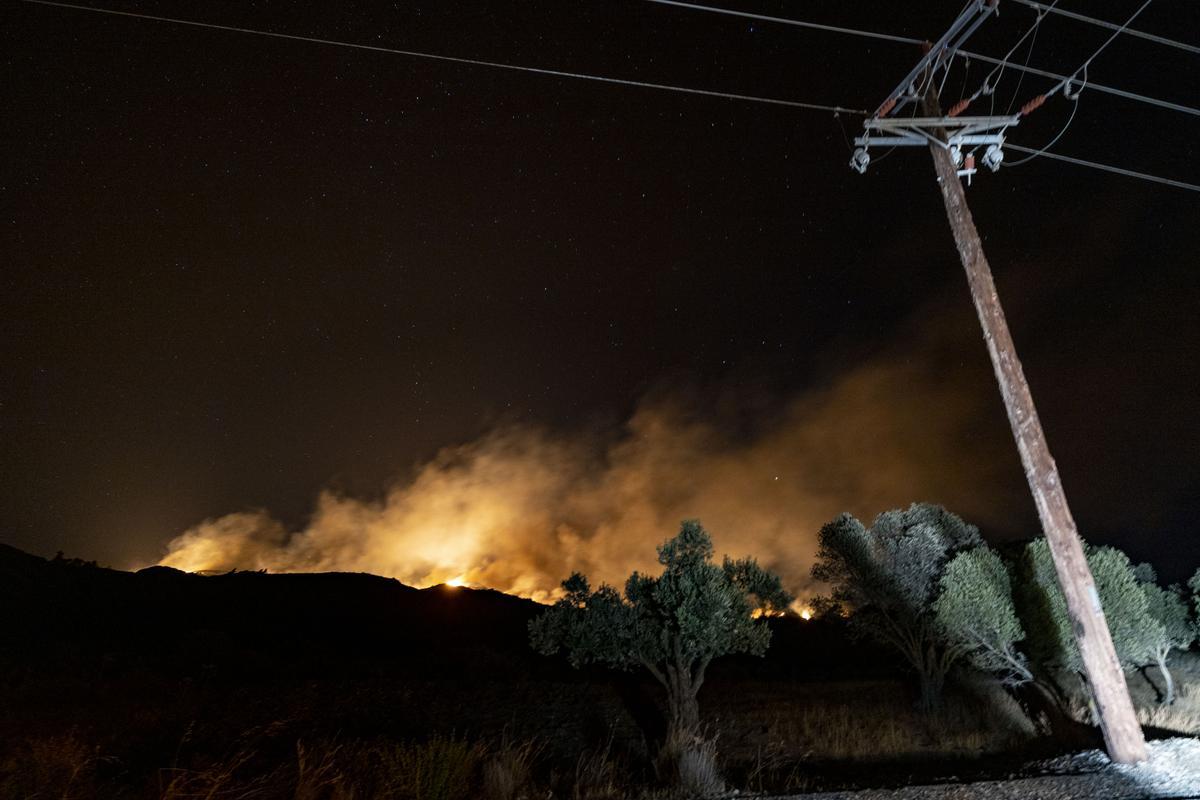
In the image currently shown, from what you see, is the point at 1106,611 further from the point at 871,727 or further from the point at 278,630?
the point at 278,630

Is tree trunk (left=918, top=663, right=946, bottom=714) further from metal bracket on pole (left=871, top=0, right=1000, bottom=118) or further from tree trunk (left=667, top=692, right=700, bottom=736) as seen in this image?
metal bracket on pole (left=871, top=0, right=1000, bottom=118)

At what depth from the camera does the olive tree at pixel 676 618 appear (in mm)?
17578

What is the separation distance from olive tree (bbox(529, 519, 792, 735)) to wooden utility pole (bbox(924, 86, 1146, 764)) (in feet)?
29.6

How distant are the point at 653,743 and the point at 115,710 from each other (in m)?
15.0

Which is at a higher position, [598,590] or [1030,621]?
[598,590]

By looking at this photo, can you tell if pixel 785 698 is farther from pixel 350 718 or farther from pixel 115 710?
pixel 115 710

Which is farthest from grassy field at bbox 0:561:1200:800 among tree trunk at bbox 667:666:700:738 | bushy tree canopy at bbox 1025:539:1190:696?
bushy tree canopy at bbox 1025:539:1190:696

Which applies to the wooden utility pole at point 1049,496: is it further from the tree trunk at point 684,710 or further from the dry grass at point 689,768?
the tree trunk at point 684,710

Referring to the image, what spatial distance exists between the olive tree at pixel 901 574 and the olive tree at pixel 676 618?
5550 mm

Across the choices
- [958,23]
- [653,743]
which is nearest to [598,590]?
[653,743]

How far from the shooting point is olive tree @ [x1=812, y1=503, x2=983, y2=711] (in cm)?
2164

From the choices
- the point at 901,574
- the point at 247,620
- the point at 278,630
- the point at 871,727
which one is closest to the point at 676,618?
the point at 871,727

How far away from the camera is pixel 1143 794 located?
24.8 ft

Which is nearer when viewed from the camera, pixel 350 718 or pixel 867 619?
pixel 350 718
